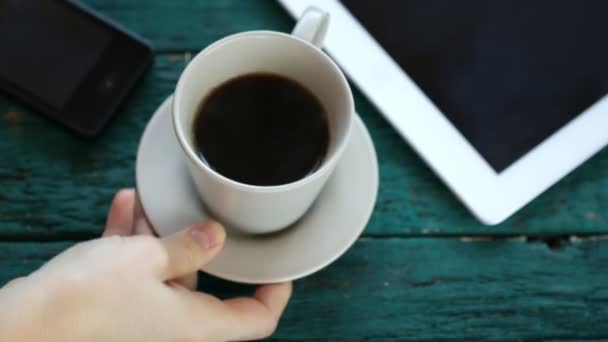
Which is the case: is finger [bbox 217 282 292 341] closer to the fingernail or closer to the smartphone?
the fingernail

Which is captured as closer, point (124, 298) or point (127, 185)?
point (124, 298)

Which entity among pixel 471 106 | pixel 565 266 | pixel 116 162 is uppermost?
pixel 116 162

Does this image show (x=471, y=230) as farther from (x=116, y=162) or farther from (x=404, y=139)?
(x=116, y=162)

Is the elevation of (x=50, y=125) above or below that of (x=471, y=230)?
above

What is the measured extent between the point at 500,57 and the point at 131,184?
346 millimetres

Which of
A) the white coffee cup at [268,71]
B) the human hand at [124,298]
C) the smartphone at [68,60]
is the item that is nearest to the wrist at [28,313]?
the human hand at [124,298]


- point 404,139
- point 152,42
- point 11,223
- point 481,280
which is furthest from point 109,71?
point 481,280

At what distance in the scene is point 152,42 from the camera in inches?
20.9

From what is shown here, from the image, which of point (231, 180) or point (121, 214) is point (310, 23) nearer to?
point (231, 180)

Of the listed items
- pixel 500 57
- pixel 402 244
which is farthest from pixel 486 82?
pixel 402 244

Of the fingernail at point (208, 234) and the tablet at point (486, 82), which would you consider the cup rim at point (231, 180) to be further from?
the tablet at point (486, 82)

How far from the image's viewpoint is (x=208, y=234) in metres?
0.39

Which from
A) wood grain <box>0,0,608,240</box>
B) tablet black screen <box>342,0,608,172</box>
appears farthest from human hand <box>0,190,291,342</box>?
tablet black screen <box>342,0,608,172</box>

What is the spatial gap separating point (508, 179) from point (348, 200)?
0.15 m
